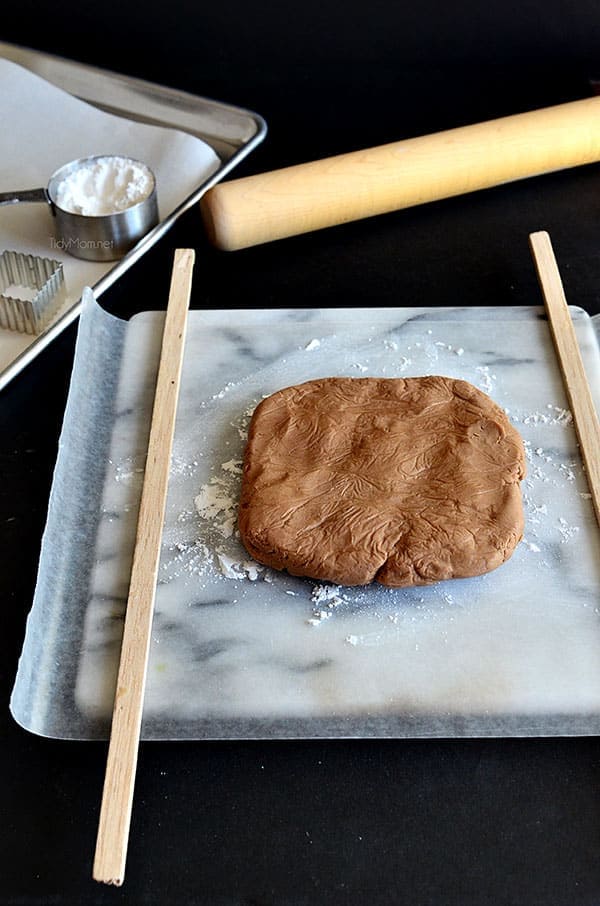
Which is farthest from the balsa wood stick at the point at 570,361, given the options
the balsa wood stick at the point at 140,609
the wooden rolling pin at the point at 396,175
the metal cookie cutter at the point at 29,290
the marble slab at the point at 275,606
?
the metal cookie cutter at the point at 29,290

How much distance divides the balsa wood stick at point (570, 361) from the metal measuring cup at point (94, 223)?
709 mm

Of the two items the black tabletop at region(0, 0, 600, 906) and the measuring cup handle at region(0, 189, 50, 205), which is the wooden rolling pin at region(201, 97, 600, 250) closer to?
the black tabletop at region(0, 0, 600, 906)

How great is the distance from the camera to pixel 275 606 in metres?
1.25

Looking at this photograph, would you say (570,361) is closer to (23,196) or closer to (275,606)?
(275,606)

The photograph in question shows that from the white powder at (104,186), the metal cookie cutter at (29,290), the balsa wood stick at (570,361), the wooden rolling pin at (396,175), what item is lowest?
the balsa wood stick at (570,361)

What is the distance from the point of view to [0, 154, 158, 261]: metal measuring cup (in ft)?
5.83

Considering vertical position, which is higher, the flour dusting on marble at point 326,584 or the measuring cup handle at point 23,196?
the measuring cup handle at point 23,196

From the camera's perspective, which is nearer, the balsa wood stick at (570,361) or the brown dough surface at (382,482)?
the brown dough surface at (382,482)

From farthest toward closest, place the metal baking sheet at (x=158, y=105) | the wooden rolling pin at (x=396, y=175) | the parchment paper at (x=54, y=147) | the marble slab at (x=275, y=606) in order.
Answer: the metal baking sheet at (x=158, y=105)
the parchment paper at (x=54, y=147)
the wooden rolling pin at (x=396, y=175)
the marble slab at (x=275, y=606)

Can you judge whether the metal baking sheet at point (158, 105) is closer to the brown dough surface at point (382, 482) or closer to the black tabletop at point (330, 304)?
the black tabletop at point (330, 304)

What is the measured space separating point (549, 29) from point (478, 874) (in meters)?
1.88

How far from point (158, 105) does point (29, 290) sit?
0.71 m

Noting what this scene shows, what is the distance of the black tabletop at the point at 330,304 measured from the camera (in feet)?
3.45

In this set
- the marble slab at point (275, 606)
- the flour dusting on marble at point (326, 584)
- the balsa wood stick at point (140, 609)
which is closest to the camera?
the balsa wood stick at point (140, 609)
